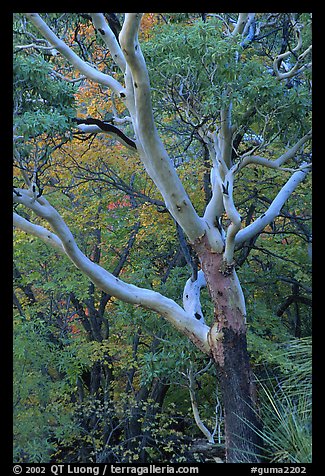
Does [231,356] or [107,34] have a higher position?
[107,34]

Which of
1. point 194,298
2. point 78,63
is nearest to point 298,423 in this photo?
point 194,298

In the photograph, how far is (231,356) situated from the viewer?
5668 millimetres

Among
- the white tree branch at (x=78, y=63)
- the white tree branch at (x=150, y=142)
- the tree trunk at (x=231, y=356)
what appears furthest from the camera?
the tree trunk at (x=231, y=356)

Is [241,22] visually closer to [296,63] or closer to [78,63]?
[296,63]

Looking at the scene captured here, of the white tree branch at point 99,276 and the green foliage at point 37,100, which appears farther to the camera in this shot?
the white tree branch at point 99,276

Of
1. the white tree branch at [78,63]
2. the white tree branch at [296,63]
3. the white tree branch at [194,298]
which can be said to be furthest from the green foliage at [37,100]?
the white tree branch at [194,298]

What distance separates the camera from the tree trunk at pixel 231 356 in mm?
5605

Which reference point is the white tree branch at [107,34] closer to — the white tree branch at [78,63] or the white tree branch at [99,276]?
the white tree branch at [78,63]

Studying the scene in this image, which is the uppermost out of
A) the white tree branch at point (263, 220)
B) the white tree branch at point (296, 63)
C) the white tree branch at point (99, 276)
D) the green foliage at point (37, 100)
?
the white tree branch at point (296, 63)

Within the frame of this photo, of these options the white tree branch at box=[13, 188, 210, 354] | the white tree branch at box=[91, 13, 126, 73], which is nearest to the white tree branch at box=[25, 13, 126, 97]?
the white tree branch at box=[91, 13, 126, 73]

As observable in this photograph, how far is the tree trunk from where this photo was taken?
5605mm

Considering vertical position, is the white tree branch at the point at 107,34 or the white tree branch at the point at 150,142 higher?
the white tree branch at the point at 107,34

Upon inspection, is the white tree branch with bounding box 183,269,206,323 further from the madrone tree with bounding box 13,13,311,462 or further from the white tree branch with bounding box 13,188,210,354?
the white tree branch with bounding box 13,188,210,354
